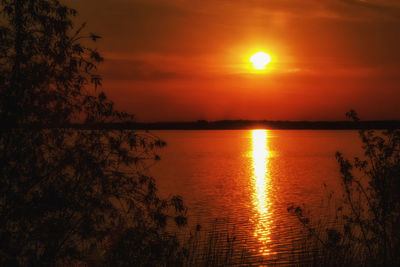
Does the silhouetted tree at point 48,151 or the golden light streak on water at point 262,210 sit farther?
the golden light streak on water at point 262,210

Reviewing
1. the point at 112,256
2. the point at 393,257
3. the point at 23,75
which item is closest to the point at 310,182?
the point at 393,257

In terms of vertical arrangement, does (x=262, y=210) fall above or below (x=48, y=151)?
below

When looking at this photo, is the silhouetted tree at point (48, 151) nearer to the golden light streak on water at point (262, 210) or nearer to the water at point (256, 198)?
the water at point (256, 198)

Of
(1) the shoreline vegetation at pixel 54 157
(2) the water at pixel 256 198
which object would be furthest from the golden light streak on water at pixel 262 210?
(1) the shoreline vegetation at pixel 54 157

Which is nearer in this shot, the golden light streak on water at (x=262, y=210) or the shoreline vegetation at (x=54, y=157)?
the shoreline vegetation at (x=54, y=157)

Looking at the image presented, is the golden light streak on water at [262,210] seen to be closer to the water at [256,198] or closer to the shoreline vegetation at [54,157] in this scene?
the water at [256,198]

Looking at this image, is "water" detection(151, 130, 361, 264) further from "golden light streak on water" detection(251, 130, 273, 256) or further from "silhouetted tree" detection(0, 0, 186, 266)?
"silhouetted tree" detection(0, 0, 186, 266)

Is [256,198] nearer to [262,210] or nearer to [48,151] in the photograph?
[262,210]

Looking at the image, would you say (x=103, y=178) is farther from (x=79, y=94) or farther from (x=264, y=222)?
(x=264, y=222)

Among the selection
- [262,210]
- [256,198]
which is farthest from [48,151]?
[256,198]

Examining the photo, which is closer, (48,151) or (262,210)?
(48,151)

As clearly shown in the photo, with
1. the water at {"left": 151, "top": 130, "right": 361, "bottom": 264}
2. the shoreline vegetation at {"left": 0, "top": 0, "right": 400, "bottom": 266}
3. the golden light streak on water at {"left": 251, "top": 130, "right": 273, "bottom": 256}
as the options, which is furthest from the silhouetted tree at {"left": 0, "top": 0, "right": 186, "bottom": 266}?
the golden light streak on water at {"left": 251, "top": 130, "right": 273, "bottom": 256}

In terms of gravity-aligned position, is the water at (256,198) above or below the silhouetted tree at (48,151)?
below

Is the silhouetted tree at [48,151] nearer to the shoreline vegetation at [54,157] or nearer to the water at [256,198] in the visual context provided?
the shoreline vegetation at [54,157]
